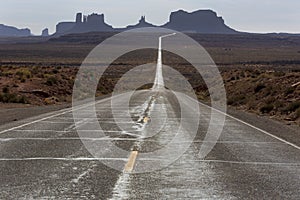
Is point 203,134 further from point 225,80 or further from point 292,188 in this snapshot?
point 225,80

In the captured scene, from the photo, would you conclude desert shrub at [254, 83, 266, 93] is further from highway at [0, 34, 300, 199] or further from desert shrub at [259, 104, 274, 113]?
highway at [0, 34, 300, 199]

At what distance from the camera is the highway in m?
7.73

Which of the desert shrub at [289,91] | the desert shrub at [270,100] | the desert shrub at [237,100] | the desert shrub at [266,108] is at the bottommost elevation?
the desert shrub at [237,100]

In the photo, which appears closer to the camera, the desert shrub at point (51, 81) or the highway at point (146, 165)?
the highway at point (146, 165)

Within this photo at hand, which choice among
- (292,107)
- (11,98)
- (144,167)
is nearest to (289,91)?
(292,107)

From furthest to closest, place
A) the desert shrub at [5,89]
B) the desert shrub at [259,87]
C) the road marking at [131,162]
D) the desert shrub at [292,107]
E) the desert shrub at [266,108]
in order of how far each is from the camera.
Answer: the desert shrub at [259,87]
the desert shrub at [5,89]
the desert shrub at [266,108]
the desert shrub at [292,107]
the road marking at [131,162]

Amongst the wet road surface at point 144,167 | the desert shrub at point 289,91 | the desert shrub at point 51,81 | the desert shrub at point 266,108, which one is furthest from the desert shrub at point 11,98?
the wet road surface at point 144,167

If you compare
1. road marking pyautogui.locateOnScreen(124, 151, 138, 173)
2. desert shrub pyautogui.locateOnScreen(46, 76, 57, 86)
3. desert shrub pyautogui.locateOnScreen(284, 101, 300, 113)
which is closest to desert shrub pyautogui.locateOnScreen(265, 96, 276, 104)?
desert shrub pyautogui.locateOnScreen(284, 101, 300, 113)

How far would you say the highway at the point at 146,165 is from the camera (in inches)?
305

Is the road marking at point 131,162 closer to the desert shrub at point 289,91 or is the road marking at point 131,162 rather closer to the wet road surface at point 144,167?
the wet road surface at point 144,167

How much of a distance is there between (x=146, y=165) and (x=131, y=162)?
385 millimetres

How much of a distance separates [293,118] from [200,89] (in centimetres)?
3288

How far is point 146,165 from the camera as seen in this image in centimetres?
994

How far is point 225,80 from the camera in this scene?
5191 centimetres
